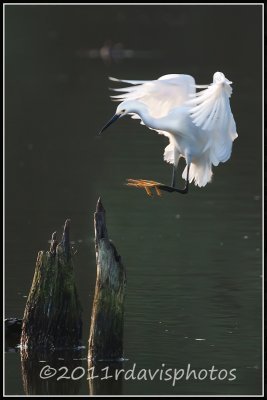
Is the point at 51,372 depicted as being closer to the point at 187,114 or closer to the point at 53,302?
the point at 53,302

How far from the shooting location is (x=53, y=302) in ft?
34.2

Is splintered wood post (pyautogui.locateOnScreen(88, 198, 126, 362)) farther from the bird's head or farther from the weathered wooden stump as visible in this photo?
the bird's head

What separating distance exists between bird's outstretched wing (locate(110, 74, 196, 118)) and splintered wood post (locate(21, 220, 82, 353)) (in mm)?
2433

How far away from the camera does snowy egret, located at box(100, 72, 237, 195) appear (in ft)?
38.6

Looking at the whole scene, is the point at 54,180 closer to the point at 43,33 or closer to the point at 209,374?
the point at 209,374

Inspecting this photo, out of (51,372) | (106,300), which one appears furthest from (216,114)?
(51,372)

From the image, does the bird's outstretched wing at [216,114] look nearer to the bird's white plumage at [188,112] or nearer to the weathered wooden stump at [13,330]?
the bird's white plumage at [188,112]

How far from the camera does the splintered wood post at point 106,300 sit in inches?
394

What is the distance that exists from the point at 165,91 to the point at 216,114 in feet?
2.67

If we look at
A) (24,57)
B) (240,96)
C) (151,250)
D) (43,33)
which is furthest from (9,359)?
(43,33)

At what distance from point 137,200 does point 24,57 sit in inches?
892

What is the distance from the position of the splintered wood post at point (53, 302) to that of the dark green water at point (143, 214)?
1.10ft

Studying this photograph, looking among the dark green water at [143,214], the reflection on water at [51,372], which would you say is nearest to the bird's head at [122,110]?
the dark green water at [143,214]

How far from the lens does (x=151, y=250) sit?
15242mm
